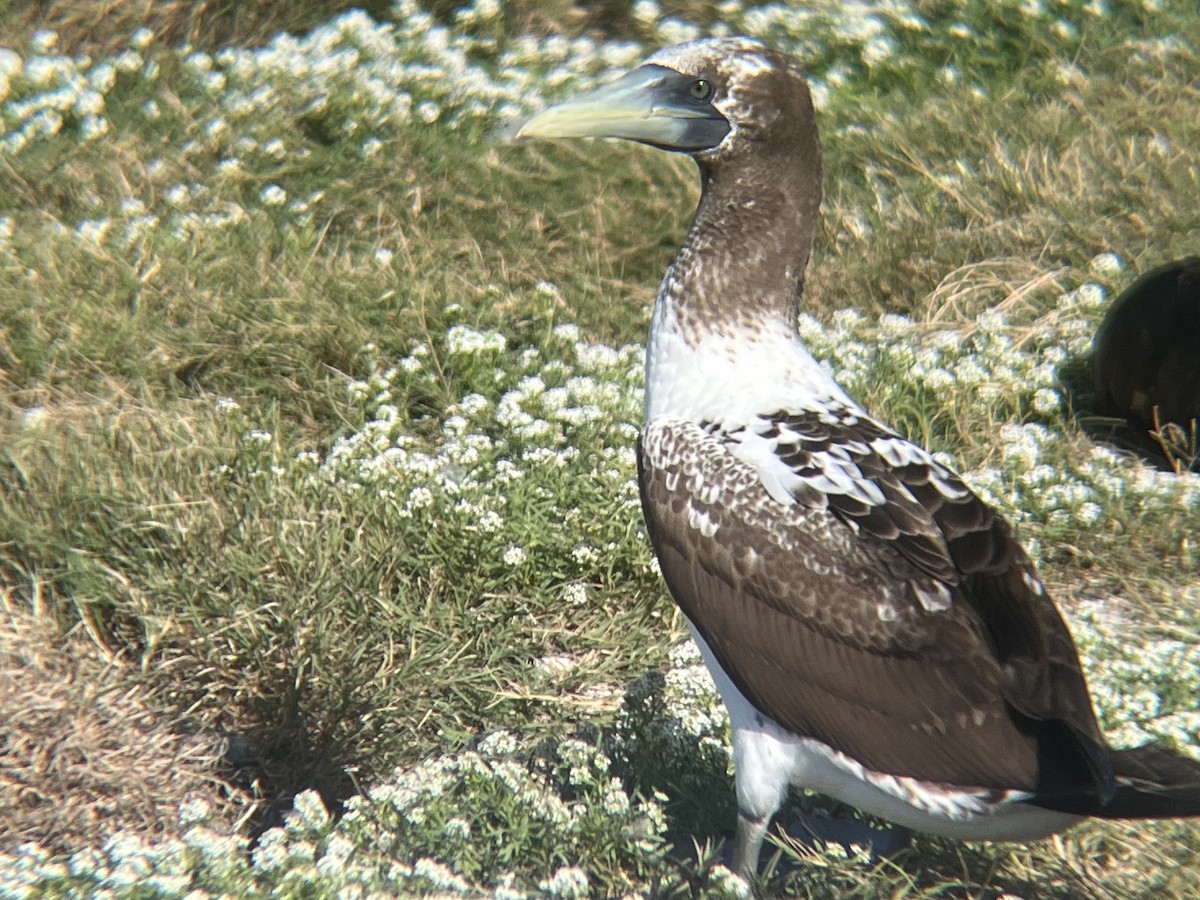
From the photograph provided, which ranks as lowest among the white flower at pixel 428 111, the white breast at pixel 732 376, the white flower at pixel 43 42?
the white flower at pixel 428 111

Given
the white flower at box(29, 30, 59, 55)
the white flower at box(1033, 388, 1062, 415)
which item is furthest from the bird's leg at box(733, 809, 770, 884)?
the white flower at box(29, 30, 59, 55)

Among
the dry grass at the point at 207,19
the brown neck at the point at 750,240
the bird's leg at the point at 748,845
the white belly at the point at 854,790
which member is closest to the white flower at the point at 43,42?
the dry grass at the point at 207,19

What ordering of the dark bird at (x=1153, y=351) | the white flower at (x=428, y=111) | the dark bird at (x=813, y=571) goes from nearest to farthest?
the dark bird at (x=813, y=571) → the dark bird at (x=1153, y=351) → the white flower at (x=428, y=111)

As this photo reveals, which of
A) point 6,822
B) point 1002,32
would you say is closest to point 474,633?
point 6,822

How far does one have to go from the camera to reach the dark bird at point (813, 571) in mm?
2838

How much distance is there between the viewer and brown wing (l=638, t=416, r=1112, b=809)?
284cm

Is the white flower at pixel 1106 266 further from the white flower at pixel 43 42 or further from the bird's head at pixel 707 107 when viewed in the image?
the white flower at pixel 43 42

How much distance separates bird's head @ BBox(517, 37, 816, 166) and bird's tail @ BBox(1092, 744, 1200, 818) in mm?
1541

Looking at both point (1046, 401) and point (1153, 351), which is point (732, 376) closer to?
point (1046, 401)

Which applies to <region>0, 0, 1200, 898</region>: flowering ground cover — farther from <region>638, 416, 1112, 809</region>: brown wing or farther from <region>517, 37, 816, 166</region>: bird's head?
<region>517, 37, 816, 166</region>: bird's head

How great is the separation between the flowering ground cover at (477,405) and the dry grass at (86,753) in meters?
0.02

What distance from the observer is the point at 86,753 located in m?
3.67

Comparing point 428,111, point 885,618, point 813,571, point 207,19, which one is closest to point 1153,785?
point 885,618

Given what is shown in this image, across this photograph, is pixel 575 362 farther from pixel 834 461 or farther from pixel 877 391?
pixel 834 461
